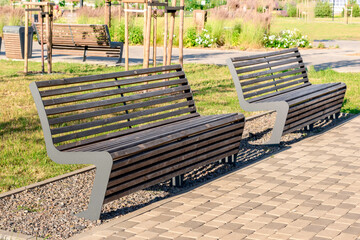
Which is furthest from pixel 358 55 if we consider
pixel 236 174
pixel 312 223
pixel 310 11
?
pixel 310 11

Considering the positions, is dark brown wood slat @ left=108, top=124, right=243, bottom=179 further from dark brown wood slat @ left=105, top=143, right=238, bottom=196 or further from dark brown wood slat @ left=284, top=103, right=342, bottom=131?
dark brown wood slat @ left=284, top=103, right=342, bottom=131

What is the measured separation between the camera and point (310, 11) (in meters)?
35.0

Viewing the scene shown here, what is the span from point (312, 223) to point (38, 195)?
7.74ft

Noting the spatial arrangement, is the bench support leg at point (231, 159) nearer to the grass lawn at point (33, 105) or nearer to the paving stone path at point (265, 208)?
the paving stone path at point (265, 208)

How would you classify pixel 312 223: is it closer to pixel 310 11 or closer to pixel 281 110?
pixel 281 110

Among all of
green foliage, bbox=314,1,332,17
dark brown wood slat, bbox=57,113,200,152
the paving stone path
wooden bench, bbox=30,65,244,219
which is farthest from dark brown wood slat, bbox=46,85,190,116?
green foliage, bbox=314,1,332,17

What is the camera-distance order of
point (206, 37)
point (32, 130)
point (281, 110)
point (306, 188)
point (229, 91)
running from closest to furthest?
point (306, 188)
point (281, 110)
point (32, 130)
point (229, 91)
point (206, 37)

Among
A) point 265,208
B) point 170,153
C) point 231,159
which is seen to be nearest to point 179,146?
point 170,153

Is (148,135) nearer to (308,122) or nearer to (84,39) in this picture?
(308,122)

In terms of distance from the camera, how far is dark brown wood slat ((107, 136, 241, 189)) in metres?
4.82

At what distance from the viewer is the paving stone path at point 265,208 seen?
4598 mm

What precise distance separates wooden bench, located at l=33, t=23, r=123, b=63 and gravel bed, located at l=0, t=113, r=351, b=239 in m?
8.82

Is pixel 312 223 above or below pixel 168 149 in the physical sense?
below

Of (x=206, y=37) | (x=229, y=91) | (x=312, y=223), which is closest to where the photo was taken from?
(x=312, y=223)
